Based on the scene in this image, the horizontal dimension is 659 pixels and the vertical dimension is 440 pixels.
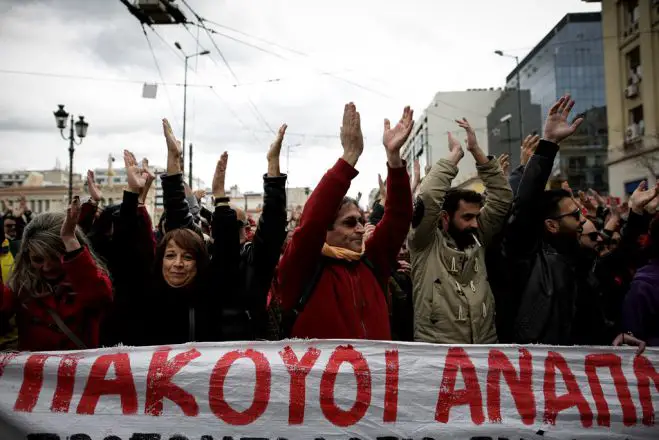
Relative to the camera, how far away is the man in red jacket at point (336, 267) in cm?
295

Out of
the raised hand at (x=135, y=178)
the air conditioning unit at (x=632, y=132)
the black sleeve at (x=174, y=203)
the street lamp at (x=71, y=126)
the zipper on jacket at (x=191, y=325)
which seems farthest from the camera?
the air conditioning unit at (x=632, y=132)

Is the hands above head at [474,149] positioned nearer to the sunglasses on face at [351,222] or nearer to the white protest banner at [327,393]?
the sunglasses on face at [351,222]

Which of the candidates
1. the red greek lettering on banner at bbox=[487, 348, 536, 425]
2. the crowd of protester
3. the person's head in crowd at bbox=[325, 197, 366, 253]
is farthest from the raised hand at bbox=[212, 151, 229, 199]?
the red greek lettering on banner at bbox=[487, 348, 536, 425]

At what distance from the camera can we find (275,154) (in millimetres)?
3242

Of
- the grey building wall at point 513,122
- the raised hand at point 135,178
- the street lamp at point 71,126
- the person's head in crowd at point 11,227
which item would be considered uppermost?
the grey building wall at point 513,122

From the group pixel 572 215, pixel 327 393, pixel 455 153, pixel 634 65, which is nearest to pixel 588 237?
pixel 572 215

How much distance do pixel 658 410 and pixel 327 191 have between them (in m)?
2.03

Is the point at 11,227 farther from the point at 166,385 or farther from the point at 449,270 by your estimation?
the point at 449,270

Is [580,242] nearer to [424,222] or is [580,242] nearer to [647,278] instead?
[647,278]

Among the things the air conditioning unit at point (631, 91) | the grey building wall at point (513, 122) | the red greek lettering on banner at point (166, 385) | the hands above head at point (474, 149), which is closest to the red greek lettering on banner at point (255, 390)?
the red greek lettering on banner at point (166, 385)

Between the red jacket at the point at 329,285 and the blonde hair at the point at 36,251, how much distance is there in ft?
3.61

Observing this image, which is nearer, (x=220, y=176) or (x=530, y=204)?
(x=530, y=204)

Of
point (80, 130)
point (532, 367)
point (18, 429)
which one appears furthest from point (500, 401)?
point (80, 130)

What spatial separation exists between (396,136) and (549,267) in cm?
126
